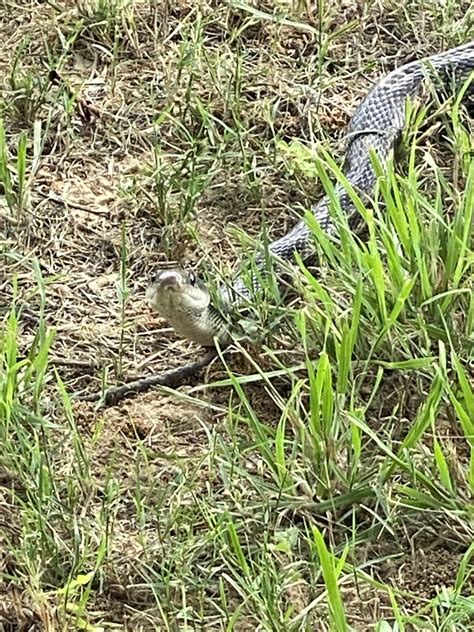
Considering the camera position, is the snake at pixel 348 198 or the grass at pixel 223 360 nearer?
the grass at pixel 223 360

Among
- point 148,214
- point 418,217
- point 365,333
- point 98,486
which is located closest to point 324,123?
point 148,214

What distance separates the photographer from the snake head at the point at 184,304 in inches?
124

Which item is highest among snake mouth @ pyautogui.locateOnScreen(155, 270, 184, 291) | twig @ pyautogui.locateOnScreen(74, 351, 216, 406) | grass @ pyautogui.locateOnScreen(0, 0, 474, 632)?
snake mouth @ pyautogui.locateOnScreen(155, 270, 184, 291)

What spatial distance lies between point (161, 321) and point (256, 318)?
0.39 meters

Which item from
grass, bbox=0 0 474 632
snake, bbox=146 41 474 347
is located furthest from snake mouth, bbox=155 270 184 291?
grass, bbox=0 0 474 632

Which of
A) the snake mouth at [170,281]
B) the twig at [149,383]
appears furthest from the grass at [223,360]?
the snake mouth at [170,281]

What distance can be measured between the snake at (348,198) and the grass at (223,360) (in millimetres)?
87

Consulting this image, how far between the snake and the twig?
0.07 m

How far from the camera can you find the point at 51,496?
2.75 m

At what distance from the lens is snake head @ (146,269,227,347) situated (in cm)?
316

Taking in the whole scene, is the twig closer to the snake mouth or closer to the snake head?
the snake head

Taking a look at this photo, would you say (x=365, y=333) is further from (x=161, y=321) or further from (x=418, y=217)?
(x=161, y=321)

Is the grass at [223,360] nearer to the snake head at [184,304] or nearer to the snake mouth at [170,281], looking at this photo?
the snake head at [184,304]

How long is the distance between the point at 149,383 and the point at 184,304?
254 mm
